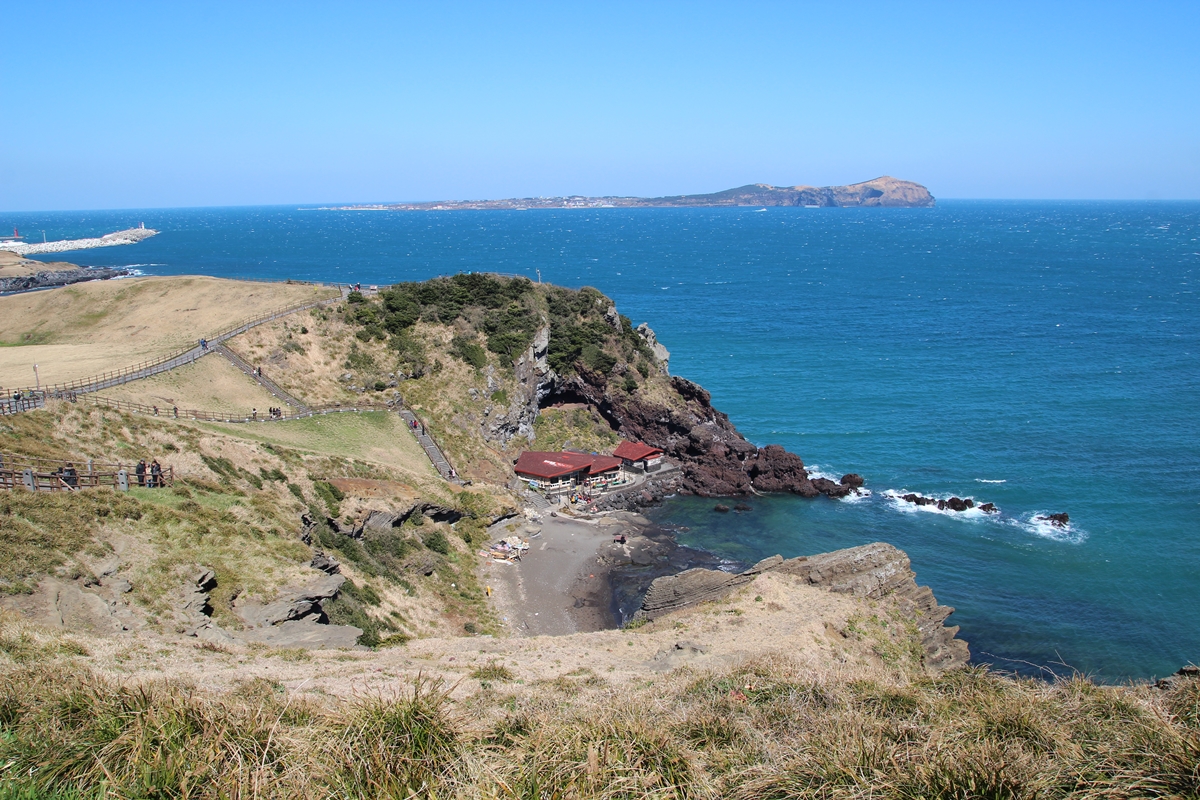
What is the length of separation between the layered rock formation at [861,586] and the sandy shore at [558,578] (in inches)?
229

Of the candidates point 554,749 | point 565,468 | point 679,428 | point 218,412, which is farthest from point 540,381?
point 554,749

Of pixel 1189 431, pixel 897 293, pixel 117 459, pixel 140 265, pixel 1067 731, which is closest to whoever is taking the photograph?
pixel 1067 731

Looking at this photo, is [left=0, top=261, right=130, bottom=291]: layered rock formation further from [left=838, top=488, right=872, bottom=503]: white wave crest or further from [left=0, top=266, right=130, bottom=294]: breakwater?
[left=838, top=488, right=872, bottom=503]: white wave crest

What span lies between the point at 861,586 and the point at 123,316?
210 ft

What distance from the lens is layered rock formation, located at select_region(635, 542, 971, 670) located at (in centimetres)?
3103

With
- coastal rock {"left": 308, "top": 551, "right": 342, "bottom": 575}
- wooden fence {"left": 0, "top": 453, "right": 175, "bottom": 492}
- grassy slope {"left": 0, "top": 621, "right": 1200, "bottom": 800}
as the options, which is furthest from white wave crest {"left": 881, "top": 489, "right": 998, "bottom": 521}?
wooden fence {"left": 0, "top": 453, "right": 175, "bottom": 492}

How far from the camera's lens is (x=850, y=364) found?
90.1 meters

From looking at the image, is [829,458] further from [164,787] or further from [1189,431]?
[164,787]

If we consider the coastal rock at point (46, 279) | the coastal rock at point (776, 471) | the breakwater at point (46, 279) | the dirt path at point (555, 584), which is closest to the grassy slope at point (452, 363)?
the dirt path at point (555, 584)

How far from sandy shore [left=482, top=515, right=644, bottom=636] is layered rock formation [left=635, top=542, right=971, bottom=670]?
19.1 ft

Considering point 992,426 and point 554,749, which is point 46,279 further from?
point 554,749

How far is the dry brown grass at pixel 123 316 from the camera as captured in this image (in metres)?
55.9

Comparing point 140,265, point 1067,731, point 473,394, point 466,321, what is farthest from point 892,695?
point 140,265

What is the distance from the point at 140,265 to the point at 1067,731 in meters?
182
